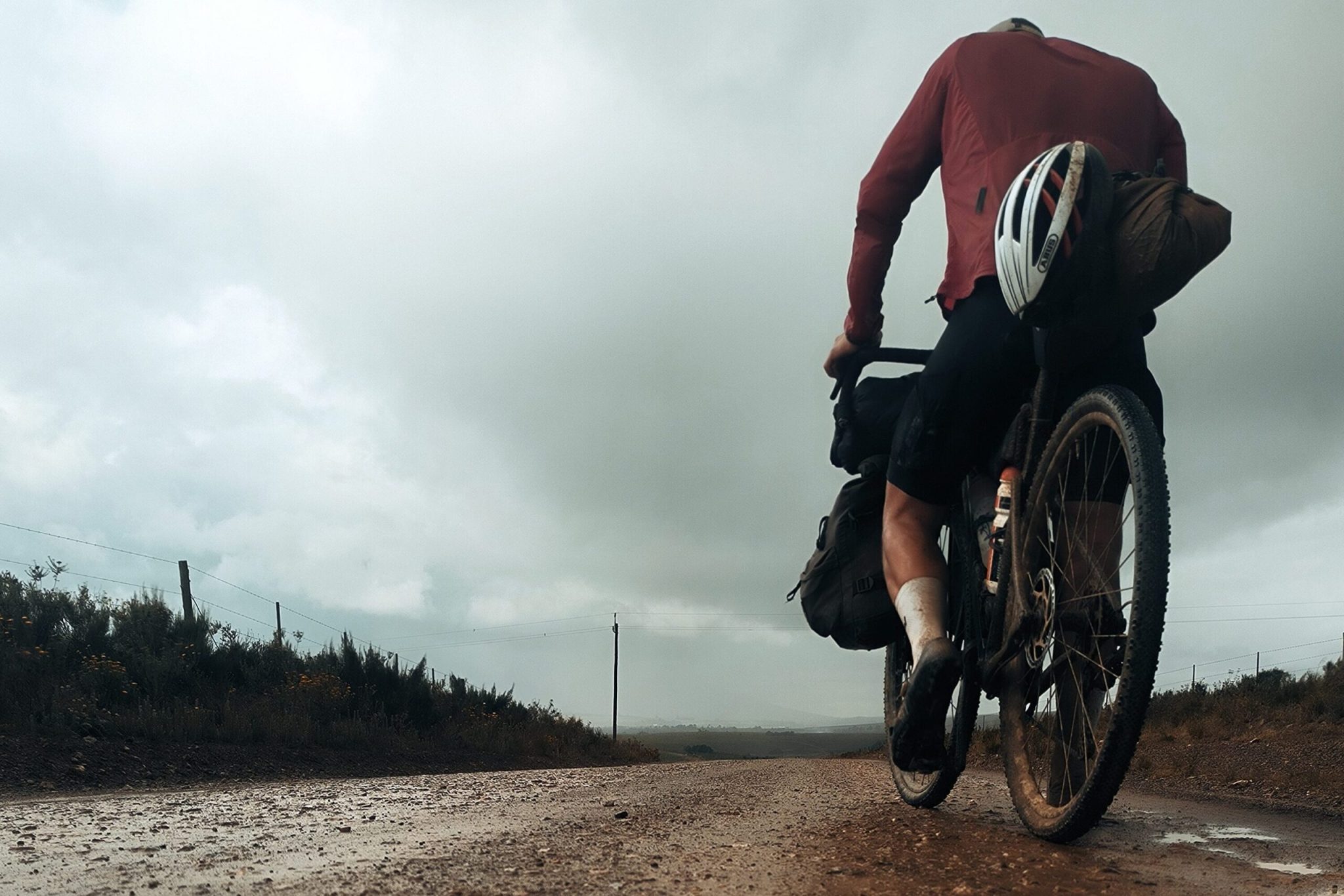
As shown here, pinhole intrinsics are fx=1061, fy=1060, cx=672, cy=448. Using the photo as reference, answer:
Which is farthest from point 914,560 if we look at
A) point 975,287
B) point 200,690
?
point 200,690

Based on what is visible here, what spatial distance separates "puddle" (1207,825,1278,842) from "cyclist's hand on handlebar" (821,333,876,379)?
1.80 metres

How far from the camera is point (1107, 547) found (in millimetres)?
2584

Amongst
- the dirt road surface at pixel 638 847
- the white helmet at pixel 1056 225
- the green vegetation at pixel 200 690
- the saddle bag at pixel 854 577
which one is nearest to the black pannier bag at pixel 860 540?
the saddle bag at pixel 854 577

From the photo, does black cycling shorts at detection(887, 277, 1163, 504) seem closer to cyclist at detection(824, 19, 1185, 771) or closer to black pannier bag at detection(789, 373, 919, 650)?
cyclist at detection(824, 19, 1185, 771)

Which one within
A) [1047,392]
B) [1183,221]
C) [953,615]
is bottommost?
[953,615]

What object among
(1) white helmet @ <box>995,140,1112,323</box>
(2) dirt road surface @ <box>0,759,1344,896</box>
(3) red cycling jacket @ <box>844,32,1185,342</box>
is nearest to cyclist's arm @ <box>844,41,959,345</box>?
(3) red cycling jacket @ <box>844,32,1185,342</box>

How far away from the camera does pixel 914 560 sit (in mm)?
3115

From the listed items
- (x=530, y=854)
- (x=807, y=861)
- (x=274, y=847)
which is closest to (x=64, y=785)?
(x=274, y=847)

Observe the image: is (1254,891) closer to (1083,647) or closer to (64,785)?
(1083,647)

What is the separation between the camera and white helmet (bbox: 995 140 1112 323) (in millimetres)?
2336

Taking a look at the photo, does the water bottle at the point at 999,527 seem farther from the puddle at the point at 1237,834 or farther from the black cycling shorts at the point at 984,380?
the puddle at the point at 1237,834

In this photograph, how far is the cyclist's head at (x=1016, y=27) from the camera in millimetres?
3055

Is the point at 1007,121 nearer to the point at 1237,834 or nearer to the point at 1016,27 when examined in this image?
the point at 1016,27

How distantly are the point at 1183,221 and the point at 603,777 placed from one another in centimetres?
435
